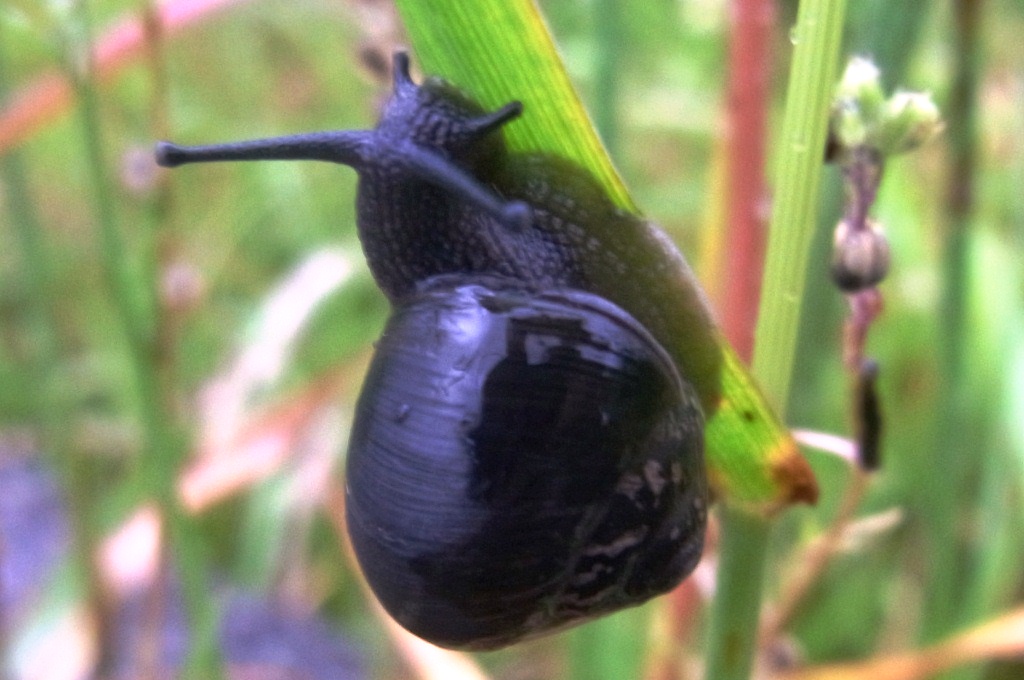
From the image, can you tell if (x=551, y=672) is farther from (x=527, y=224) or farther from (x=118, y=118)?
(x=118, y=118)

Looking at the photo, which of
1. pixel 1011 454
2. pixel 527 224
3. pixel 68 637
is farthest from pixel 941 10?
pixel 68 637

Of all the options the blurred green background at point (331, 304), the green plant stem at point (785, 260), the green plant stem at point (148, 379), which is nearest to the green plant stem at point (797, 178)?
the green plant stem at point (785, 260)

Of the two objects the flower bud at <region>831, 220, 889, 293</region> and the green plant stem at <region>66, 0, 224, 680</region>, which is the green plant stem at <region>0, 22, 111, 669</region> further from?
the flower bud at <region>831, 220, 889, 293</region>

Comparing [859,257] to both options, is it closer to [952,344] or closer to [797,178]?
[797,178]

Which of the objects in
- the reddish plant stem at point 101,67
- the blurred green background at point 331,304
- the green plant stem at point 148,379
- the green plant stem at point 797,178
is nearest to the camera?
the green plant stem at point 797,178

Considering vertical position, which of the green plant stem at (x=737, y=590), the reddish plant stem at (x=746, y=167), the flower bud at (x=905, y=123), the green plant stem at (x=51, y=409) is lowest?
the green plant stem at (x=51, y=409)

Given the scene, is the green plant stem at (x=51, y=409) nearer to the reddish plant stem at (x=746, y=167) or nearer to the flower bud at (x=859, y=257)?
the reddish plant stem at (x=746, y=167)

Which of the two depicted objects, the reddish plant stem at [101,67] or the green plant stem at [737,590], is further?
the reddish plant stem at [101,67]
